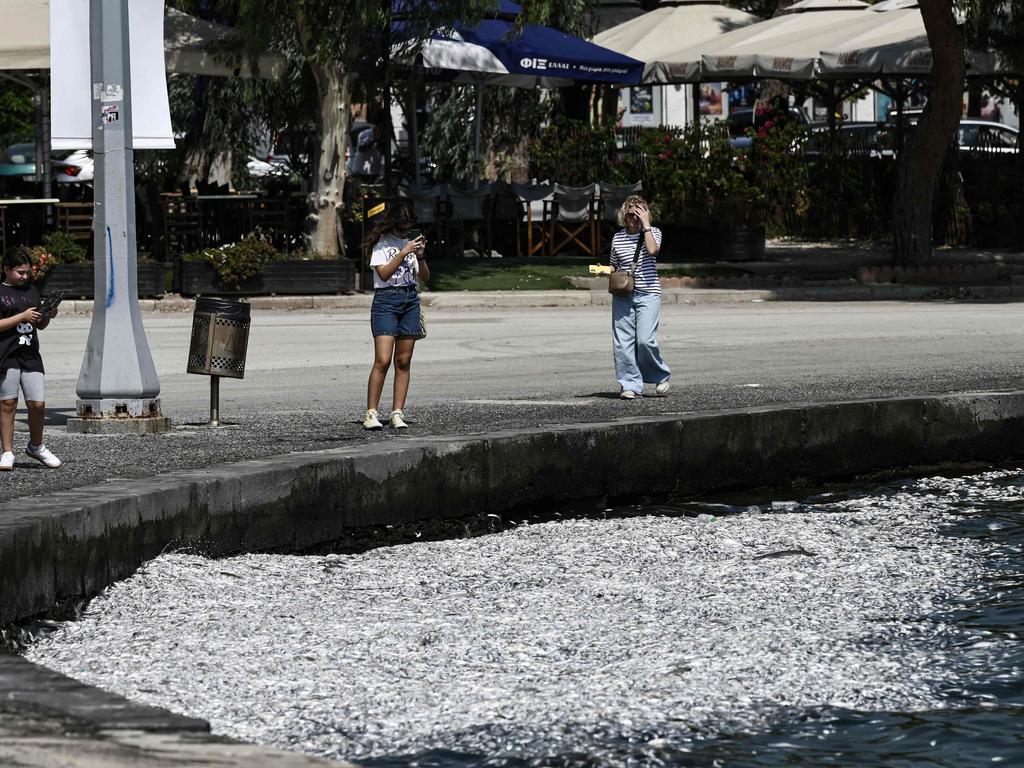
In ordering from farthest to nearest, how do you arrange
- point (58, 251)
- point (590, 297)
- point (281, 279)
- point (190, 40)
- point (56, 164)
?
point (56, 164)
point (190, 40)
point (590, 297)
point (281, 279)
point (58, 251)

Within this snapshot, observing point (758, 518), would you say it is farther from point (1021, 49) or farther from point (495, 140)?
point (495, 140)

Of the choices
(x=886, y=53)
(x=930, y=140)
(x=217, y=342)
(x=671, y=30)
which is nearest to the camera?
(x=217, y=342)

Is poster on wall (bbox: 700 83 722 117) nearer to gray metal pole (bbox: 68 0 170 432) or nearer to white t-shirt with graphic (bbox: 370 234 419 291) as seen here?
white t-shirt with graphic (bbox: 370 234 419 291)

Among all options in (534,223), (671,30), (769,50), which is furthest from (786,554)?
(671,30)

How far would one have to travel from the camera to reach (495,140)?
35500mm

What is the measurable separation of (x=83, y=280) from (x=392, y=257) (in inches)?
435

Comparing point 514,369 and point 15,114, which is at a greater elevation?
point 15,114

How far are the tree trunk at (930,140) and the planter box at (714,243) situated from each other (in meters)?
2.12

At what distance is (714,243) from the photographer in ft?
85.1

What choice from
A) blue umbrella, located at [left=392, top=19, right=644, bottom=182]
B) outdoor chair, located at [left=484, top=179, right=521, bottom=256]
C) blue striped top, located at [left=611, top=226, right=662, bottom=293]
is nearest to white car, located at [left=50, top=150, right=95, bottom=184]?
blue umbrella, located at [left=392, top=19, right=644, bottom=182]

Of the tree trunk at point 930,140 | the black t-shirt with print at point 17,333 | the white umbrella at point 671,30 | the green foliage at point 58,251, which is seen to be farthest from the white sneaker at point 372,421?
the white umbrella at point 671,30

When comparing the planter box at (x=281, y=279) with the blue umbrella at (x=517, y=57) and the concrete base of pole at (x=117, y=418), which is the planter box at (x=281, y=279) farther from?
the concrete base of pole at (x=117, y=418)

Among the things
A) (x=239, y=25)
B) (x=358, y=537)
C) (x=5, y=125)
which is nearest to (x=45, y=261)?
(x=239, y=25)

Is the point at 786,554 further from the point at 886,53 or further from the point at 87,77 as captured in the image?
the point at 886,53
